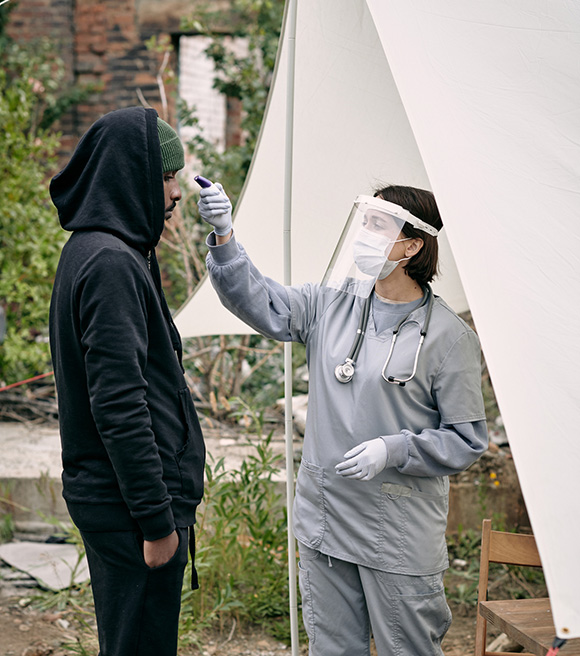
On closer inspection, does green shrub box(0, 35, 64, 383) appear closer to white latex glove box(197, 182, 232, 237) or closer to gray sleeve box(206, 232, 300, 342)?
gray sleeve box(206, 232, 300, 342)

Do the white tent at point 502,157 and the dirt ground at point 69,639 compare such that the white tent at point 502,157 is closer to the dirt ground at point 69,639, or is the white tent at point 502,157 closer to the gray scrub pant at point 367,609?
the gray scrub pant at point 367,609

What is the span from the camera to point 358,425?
6.67ft

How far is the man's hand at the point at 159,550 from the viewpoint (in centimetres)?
177

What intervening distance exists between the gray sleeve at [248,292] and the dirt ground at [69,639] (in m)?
1.49

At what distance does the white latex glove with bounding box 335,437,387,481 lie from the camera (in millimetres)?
1900

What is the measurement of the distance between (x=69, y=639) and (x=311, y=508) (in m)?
1.49

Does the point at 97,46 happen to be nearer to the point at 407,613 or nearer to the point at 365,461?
the point at 365,461

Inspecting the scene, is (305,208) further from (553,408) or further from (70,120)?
(70,120)

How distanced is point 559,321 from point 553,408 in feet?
0.68

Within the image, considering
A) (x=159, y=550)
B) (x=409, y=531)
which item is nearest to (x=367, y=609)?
(x=409, y=531)

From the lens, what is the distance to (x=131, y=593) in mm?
1815

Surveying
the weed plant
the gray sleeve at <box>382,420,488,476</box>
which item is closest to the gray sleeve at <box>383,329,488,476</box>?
the gray sleeve at <box>382,420,488,476</box>

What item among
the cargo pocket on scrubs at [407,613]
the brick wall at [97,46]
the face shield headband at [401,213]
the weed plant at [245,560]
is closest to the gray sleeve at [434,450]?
the cargo pocket on scrubs at [407,613]

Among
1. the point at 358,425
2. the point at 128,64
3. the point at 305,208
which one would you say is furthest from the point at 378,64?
the point at 128,64
